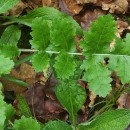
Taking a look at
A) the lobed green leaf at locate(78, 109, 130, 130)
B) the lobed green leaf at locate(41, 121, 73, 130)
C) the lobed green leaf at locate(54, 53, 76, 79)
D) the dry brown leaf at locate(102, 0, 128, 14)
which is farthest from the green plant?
the dry brown leaf at locate(102, 0, 128, 14)

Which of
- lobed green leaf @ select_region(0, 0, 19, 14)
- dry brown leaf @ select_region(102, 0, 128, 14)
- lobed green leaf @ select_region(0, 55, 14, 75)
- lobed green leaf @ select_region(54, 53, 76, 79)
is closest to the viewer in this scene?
lobed green leaf @ select_region(0, 55, 14, 75)

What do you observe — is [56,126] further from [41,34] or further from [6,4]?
[6,4]

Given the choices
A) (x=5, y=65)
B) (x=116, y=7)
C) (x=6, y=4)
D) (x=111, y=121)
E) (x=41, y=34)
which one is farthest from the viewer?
(x=116, y=7)

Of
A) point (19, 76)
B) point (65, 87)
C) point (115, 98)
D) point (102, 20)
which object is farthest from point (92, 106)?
point (102, 20)

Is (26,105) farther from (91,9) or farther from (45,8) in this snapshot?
(91,9)

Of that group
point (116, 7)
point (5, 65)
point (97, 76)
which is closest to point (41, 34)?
point (5, 65)

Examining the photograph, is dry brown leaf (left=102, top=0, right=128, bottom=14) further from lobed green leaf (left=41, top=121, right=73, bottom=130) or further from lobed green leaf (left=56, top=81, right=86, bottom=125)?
lobed green leaf (left=41, top=121, right=73, bottom=130)

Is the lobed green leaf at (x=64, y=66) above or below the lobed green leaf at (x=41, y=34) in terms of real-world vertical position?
below

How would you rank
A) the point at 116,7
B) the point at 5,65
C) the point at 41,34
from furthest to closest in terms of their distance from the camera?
the point at 116,7
the point at 41,34
the point at 5,65

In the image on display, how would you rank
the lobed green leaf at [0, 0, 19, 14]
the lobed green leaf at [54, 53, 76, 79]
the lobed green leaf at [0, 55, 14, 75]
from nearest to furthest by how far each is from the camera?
1. the lobed green leaf at [0, 55, 14, 75]
2. the lobed green leaf at [54, 53, 76, 79]
3. the lobed green leaf at [0, 0, 19, 14]

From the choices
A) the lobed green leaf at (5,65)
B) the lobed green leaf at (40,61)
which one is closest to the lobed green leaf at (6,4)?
the lobed green leaf at (40,61)

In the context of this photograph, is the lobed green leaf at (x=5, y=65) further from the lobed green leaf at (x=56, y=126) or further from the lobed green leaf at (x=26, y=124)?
the lobed green leaf at (x=56, y=126)
